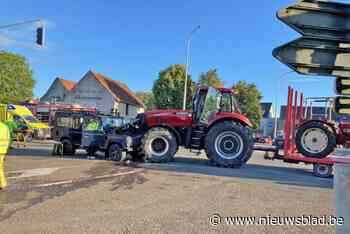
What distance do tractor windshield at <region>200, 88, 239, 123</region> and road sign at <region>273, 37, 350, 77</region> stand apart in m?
8.32

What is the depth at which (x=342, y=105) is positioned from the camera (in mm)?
2311

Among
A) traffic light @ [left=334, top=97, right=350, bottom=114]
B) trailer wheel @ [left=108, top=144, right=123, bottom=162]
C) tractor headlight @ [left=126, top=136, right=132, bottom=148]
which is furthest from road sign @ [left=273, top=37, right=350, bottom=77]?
trailer wheel @ [left=108, top=144, right=123, bottom=162]

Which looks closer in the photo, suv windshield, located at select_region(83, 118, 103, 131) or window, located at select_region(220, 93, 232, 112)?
window, located at select_region(220, 93, 232, 112)

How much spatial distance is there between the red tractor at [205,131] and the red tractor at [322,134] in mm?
1694

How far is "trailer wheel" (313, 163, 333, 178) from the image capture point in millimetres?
9469

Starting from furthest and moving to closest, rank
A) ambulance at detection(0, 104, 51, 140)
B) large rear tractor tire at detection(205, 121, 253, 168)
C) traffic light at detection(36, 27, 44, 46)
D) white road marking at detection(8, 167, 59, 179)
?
ambulance at detection(0, 104, 51, 140) < traffic light at detection(36, 27, 44, 46) < large rear tractor tire at detection(205, 121, 253, 168) < white road marking at detection(8, 167, 59, 179)

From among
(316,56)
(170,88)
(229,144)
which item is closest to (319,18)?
(316,56)

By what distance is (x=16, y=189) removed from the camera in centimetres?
594

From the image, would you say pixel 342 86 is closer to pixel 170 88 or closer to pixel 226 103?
pixel 226 103

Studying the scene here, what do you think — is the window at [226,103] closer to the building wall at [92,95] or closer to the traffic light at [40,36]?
the traffic light at [40,36]

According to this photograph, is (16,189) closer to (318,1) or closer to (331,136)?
(318,1)

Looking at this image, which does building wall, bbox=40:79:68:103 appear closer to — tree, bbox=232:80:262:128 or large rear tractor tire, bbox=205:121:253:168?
tree, bbox=232:80:262:128

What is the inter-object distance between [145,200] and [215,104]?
5845 mm

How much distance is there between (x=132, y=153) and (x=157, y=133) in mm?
1538
